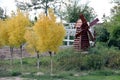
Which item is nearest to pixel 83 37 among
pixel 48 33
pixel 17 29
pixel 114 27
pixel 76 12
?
pixel 114 27

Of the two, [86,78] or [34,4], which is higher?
[34,4]

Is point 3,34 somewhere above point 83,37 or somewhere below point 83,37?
above

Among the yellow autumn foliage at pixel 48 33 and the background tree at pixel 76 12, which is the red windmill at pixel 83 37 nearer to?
the yellow autumn foliage at pixel 48 33

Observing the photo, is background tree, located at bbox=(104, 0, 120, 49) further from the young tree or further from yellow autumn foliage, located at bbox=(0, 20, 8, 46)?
yellow autumn foliage, located at bbox=(0, 20, 8, 46)

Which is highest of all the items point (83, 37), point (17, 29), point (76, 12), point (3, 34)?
point (76, 12)

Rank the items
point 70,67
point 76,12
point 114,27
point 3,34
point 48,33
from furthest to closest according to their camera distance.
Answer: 1. point 76,12
2. point 114,27
3. point 3,34
4. point 70,67
5. point 48,33

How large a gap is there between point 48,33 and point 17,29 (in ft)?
10.7

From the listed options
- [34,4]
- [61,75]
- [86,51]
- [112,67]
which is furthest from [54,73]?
[34,4]

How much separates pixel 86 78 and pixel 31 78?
2.88 meters

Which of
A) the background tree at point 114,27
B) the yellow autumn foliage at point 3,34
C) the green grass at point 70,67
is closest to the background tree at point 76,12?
the background tree at point 114,27

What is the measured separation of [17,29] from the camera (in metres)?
23.1

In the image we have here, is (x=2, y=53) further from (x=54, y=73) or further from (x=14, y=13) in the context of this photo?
(x=54, y=73)

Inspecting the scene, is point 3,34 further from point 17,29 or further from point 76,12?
point 76,12

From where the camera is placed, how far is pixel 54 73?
20734 mm
